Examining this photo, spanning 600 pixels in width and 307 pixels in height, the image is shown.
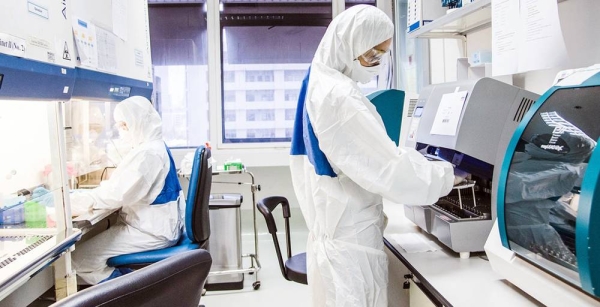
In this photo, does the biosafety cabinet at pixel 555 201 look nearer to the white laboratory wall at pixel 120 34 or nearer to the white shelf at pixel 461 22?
the white shelf at pixel 461 22

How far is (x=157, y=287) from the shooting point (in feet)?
2.54

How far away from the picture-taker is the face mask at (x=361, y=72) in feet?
5.05

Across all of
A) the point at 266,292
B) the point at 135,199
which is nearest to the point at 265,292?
the point at 266,292

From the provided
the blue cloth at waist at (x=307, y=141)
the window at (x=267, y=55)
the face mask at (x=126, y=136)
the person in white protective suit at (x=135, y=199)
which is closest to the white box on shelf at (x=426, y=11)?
the blue cloth at waist at (x=307, y=141)

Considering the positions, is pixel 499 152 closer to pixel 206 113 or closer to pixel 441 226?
pixel 441 226

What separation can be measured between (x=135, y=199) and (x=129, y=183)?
0.11m

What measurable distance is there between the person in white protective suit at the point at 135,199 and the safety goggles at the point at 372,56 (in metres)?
1.44

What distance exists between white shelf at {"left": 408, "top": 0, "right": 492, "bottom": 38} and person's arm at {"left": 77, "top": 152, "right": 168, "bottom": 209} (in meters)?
1.58

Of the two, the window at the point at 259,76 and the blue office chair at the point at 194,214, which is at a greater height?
the window at the point at 259,76

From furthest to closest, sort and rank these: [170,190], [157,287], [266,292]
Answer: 1. [266,292]
2. [170,190]
3. [157,287]

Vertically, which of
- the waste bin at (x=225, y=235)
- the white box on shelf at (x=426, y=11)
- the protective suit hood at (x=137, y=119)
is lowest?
the waste bin at (x=225, y=235)

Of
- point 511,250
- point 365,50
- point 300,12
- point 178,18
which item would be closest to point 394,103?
point 365,50

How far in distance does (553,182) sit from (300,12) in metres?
3.53

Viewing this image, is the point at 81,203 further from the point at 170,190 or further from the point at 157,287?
the point at 157,287
